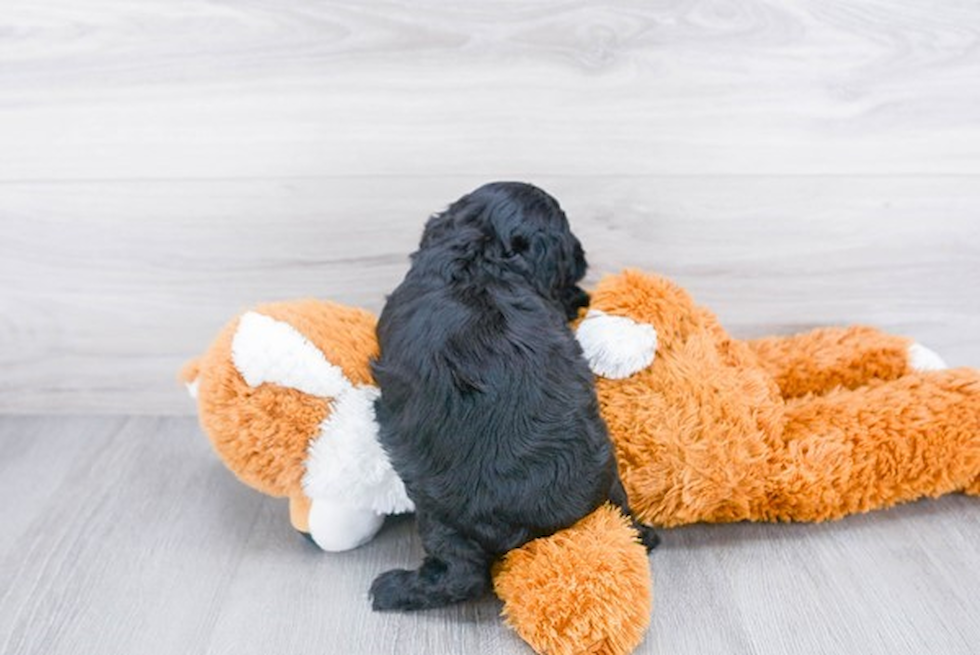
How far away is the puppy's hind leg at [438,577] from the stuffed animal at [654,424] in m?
0.03

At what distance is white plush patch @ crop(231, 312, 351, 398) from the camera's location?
3.36 ft

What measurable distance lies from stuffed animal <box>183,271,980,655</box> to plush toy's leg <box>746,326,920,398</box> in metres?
0.07

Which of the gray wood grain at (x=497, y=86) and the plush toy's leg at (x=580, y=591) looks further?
the gray wood grain at (x=497, y=86)

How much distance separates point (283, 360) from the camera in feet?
3.36

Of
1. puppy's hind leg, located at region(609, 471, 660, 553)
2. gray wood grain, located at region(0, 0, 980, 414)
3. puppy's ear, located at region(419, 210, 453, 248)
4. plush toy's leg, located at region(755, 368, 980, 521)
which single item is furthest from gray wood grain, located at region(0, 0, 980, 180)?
puppy's hind leg, located at region(609, 471, 660, 553)

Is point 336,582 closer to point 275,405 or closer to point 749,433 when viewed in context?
point 275,405

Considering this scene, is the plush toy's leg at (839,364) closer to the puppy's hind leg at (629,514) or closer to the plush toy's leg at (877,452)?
the plush toy's leg at (877,452)

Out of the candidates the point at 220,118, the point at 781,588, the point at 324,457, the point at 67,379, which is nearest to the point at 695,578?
the point at 781,588

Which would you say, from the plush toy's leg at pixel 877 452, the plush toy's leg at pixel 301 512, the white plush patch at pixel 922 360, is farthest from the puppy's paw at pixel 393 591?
the white plush patch at pixel 922 360

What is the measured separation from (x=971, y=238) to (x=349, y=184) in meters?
0.81

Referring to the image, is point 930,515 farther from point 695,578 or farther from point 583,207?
point 583,207

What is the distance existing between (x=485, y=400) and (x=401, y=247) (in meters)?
0.40

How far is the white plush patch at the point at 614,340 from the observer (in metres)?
1.04

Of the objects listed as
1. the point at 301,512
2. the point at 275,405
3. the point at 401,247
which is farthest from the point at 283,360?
the point at 401,247
